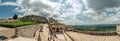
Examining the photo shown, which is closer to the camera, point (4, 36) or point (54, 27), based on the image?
point (4, 36)

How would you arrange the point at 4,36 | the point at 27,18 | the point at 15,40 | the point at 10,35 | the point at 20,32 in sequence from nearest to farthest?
the point at 15,40, the point at 4,36, the point at 10,35, the point at 20,32, the point at 27,18

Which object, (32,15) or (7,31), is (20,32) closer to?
(7,31)

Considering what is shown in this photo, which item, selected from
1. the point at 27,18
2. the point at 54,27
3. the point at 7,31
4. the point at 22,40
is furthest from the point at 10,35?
the point at 27,18

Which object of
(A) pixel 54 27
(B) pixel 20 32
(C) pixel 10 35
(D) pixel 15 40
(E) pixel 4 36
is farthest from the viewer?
(A) pixel 54 27

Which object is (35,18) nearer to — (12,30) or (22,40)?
(12,30)

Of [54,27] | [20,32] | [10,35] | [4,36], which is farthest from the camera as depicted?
[54,27]

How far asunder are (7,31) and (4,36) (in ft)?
3.86

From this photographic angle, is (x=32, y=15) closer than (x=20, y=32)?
No

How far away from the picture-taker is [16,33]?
13008 mm

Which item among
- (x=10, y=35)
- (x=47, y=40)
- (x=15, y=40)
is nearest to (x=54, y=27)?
(x=47, y=40)

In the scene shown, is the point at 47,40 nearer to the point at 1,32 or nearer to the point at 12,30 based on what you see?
the point at 12,30

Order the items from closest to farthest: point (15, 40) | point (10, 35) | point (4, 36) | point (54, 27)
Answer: point (15, 40)
point (4, 36)
point (10, 35)
point (54, 27)

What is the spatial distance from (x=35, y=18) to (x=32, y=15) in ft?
2.76

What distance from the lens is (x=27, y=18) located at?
3403 cm
